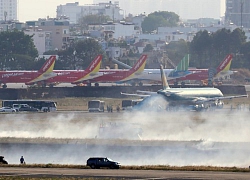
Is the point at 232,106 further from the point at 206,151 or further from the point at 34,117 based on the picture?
the point at 206,151

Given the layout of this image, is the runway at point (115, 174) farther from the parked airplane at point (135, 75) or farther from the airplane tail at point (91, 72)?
the parked airplane at point (135, 75)

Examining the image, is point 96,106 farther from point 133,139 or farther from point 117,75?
point 117,75

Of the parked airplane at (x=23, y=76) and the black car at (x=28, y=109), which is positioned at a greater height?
the parked airplane at (x=23, y=76)

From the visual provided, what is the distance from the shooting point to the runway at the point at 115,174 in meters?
54.1

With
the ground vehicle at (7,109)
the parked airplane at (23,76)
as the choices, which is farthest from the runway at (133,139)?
the parked airplane at (23,76)

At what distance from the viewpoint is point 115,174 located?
55.3 metres

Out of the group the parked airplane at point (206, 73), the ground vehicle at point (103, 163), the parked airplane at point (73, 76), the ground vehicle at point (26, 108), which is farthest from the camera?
the parked airplane at point (206, 73)

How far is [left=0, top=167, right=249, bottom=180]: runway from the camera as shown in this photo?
5406cm

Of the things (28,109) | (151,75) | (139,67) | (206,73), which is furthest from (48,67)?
(28,109)

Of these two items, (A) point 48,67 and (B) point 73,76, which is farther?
(B) point 73,76

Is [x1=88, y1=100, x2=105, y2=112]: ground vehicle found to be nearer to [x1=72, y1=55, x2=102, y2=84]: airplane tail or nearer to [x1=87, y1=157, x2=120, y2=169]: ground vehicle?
[x1=72, y1=55, x2=102, y2=84]: airplane tail

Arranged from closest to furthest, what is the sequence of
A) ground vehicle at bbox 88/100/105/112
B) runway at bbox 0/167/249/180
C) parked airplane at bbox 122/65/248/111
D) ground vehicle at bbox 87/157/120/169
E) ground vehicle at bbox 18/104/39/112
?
runway at bbox 0/167/249/180, ground vehicle at bbox 87/157/120/169, ground vehicle at bbox 18/104/39/112, ground vehicle at bbox 88/100/105/112, parked airplane at bbox 122/65/248/111

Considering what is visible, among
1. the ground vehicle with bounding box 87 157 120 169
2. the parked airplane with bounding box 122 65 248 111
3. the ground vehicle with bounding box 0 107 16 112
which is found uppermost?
the ground vehicle with bounding box 87 157 120 169

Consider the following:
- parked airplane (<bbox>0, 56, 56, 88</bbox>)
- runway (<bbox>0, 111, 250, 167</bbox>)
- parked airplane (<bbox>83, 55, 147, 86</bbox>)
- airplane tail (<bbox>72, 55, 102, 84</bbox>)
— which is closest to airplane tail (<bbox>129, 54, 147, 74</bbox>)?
parked airplane (<bbox>83, 55, 147, 86</bbox>)
